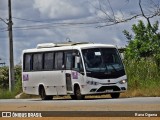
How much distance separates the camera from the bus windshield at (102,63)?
3294 centimetres

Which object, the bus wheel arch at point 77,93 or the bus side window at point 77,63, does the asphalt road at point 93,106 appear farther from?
the bus side window at point 77,63

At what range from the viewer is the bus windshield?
32.9 m

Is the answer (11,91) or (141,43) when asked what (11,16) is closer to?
(11,91)

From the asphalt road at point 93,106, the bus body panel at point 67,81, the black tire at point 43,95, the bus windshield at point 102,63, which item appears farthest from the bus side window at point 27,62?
the asphalt road at point 93,106

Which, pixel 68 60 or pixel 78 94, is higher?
pixel 68 60

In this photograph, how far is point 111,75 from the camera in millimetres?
32938

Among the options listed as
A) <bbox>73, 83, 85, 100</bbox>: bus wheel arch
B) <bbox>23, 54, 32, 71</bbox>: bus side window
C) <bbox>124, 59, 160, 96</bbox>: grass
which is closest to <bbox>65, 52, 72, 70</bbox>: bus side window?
<bbox>73, 83, 85, 100</bbox>: bus wheel arch

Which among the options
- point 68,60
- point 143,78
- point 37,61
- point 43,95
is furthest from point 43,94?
point 143,78

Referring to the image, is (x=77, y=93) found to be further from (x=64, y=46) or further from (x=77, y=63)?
(x=64, y=46)

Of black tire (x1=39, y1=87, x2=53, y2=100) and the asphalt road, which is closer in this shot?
the asphalt road

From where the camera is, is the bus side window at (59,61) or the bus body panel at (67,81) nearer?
the bus body panel at (67,81)

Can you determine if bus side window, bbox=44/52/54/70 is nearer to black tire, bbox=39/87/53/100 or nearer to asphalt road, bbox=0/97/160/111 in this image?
black tire, bbox=39/87/53/100

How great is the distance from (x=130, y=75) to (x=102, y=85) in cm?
913

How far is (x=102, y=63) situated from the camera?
109ft
